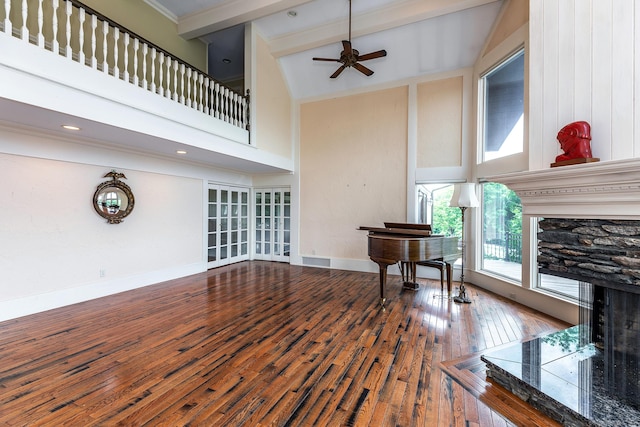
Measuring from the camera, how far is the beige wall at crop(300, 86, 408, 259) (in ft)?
19.7

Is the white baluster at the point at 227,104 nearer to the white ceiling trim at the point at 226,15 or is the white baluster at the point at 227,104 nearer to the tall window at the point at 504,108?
the white ceiling trim at the point at 226,15

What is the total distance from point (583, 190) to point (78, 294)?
620 centimetres

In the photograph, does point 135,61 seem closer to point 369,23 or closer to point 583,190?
point 369,23

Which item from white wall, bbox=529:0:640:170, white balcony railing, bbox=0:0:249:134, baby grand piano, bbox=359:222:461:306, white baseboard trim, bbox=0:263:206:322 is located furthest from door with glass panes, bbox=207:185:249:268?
white wall, bbox=529:0:640:170

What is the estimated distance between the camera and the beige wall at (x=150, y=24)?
467cm

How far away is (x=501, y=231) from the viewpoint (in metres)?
4.62

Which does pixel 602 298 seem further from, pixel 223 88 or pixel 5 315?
pixel 5 315

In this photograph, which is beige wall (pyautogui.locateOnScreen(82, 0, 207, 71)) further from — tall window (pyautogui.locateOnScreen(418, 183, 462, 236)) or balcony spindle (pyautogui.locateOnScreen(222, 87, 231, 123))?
tall window (pyautogui.locateOnScreen(418, 183, 462, 236))

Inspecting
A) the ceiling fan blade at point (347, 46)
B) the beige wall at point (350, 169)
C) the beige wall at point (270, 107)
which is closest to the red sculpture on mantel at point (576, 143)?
the ceiling fan blade at point (347, 46)

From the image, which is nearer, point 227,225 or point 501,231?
point 501,231

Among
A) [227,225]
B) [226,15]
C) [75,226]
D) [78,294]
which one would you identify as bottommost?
[78,294]

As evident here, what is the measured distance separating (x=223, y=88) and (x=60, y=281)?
395 cm

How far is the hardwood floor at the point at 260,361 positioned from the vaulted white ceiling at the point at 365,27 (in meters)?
4.57

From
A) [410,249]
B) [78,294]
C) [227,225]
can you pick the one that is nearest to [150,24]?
[227,225]
